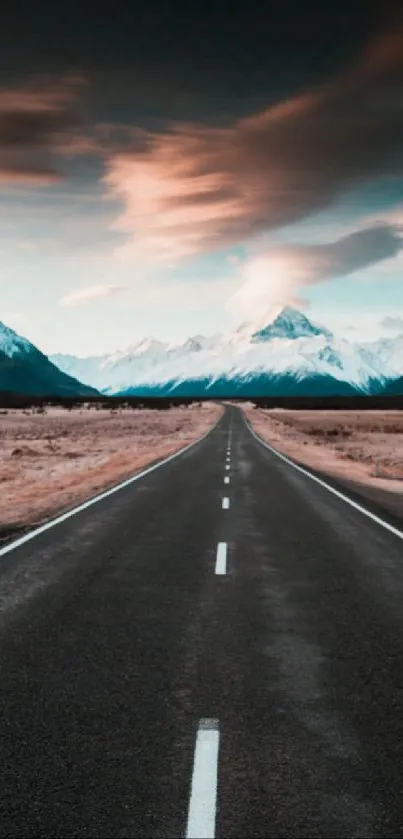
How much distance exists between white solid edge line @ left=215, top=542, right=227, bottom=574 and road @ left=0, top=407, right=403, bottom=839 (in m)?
0.04

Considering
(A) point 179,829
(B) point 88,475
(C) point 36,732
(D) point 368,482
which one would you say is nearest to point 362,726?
(A) point 179,829

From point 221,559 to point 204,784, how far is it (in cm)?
694

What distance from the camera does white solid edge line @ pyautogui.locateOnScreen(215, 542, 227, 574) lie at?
416 inches

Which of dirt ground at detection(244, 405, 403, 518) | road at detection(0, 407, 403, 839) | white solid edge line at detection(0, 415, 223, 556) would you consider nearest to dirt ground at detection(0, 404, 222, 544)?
white solid edge line at detection(0, 415, 223, 556)

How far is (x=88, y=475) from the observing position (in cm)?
2598

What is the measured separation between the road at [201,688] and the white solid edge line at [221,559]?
4cm

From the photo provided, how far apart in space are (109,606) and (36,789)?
4.17 m

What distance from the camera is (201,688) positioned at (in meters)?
5.98

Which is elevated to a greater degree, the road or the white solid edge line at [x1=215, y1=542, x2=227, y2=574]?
the road

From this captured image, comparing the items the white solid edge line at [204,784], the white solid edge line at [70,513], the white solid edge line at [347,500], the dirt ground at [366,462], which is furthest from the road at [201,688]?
the dirt ground at [366,462]

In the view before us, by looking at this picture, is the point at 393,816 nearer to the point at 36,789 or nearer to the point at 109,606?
the point at 36,789

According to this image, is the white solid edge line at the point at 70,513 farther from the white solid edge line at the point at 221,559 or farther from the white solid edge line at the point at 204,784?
the white solid edge line at the point at 204,784

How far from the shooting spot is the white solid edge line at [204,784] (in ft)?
13.0

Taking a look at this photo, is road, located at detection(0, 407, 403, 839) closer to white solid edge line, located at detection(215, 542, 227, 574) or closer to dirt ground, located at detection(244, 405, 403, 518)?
white solid edge line, located at detection(215, 542, 227, 574)
